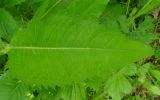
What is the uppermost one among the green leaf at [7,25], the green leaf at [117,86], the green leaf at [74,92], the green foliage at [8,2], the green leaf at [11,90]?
the green foliage at [8,2]

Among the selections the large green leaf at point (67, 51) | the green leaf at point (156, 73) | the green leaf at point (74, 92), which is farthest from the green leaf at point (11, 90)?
the green leaf at point (156, 73)

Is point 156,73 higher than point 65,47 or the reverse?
higher

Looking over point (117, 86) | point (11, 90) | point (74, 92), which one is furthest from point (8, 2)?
point (117, 86)

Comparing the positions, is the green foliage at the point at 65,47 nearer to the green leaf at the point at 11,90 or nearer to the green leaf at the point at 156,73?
the green leaf at the point at 11,90

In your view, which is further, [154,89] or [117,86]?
[154,89]

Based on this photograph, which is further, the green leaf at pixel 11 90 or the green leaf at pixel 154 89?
the green leaf at pixel 154 89

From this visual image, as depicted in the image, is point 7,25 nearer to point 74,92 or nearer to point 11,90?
point 11,90

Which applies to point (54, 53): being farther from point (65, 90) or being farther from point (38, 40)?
point (65, 90)
